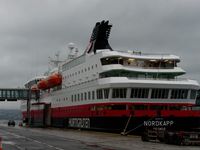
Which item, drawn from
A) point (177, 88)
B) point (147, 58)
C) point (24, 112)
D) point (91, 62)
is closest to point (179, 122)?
point (177, 88)

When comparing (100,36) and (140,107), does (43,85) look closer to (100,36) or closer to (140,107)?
(100,36)

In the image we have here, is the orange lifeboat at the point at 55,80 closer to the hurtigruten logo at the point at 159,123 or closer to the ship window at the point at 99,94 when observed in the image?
the ship window at the point at 99,94

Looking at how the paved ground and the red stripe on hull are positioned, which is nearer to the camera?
the paved ground

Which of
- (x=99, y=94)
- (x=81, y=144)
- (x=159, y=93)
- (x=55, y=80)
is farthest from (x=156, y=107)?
(x=55, y=80)

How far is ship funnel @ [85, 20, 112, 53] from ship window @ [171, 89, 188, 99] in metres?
11.9

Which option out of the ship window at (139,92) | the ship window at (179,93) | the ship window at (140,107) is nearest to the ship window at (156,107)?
the ship window at (140,107)

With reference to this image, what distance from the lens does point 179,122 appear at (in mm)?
38688

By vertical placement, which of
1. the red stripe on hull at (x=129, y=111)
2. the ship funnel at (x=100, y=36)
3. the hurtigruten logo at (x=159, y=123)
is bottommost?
the hurtigruten logo at (x=159, y=123)

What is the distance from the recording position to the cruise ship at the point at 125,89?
43156 mm

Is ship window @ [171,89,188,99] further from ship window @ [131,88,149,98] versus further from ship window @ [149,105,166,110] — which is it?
ship window @ [131,88,149,98]

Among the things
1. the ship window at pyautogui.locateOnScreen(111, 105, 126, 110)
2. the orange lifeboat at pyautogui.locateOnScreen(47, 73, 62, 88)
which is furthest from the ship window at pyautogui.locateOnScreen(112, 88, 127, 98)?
the orange lifeboat at pyautogui.locateOnScreen(47, 73, 62, 88)

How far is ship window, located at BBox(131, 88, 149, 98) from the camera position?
4378 cm

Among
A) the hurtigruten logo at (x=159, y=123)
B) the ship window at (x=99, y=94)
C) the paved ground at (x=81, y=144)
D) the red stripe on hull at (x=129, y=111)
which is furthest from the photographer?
the ship window at (x=99, y=94)

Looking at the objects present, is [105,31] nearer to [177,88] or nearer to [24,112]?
[177,88]
